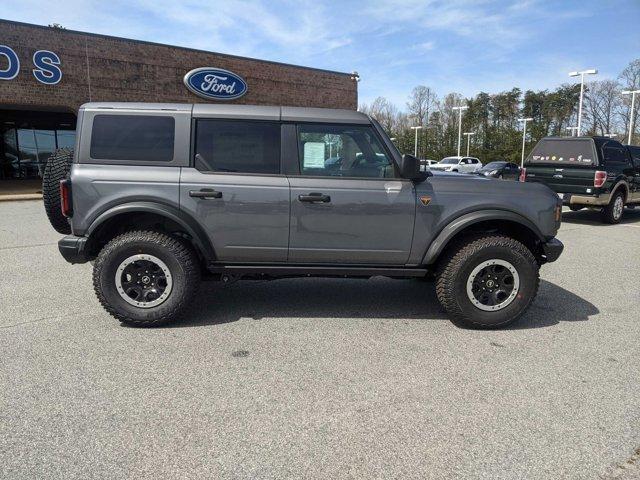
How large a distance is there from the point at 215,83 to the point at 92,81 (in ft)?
15.1

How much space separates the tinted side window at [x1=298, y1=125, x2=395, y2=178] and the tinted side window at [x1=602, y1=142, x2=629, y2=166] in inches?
348

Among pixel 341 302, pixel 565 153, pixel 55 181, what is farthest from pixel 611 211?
pixel 55 181

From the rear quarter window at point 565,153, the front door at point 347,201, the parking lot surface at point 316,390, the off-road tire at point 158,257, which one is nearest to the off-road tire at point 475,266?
the parking lot surface at point 316,390

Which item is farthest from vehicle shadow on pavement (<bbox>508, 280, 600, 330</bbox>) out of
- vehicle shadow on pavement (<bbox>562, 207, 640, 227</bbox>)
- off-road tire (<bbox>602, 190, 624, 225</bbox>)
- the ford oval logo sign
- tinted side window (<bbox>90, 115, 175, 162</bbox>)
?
the ford oval logo sign

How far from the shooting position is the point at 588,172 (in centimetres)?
1066

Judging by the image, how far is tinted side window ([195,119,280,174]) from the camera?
4.18 meters

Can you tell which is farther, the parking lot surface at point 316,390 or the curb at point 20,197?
the curb at point 20,197

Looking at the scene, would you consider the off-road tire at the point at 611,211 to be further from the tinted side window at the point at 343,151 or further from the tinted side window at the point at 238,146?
the tinted side window at the point at 238,146

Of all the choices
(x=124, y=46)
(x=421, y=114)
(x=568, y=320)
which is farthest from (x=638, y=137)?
(x=568, y=320)

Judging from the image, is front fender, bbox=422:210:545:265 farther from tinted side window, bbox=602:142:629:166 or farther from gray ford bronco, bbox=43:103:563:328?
tinted side window, bbox=602:142:629:166

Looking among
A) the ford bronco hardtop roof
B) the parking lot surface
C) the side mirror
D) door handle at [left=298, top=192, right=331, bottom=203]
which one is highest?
the ford bronco hardtop roof

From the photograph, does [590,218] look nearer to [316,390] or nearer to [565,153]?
[565,153]

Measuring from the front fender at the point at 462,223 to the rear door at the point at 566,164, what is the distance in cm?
765

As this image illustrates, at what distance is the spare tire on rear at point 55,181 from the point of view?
4578 mm
